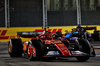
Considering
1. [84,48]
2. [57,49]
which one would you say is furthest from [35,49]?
[84,48]

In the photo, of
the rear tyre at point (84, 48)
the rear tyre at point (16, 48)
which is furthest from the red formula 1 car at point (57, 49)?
the rear tyre at point (16, 48)

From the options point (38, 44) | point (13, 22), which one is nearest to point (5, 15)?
point (13, 22)

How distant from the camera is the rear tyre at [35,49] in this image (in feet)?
34.8

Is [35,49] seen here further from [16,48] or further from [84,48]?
[16,48]

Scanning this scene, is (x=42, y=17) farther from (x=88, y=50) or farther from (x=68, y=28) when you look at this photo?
(x=88, y=50)

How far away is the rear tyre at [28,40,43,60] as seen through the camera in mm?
10594

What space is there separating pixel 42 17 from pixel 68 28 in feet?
8.32

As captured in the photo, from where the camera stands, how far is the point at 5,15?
A: 26766 mm

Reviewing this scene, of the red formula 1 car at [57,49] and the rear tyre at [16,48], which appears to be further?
the rear tyre at [16,48]

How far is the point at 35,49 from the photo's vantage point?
1068 centimetres

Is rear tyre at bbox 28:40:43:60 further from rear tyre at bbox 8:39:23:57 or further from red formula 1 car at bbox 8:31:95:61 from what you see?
rear tyre at bbox 8:39:23:57

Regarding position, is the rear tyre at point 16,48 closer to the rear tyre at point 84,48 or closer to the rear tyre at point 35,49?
the rear tyre at point 35,49

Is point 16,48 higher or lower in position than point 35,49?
lower

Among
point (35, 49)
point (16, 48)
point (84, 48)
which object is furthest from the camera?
point (16, 48)
